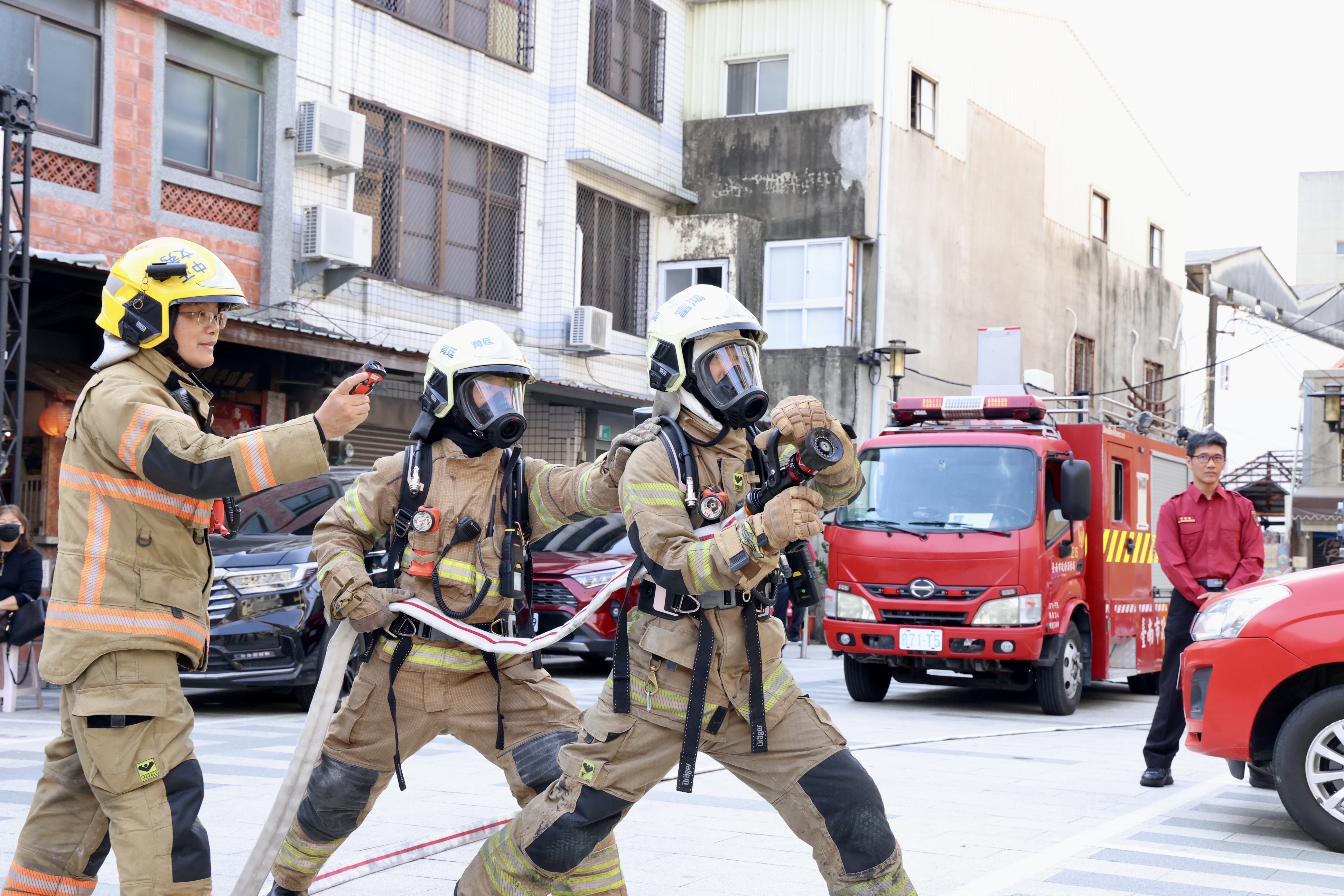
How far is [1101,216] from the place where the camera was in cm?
3281

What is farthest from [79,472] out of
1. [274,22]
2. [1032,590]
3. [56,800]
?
[274,22]

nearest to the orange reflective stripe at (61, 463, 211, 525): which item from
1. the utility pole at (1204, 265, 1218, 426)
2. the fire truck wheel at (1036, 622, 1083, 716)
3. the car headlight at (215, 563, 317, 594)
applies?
the car headlight at (215, 563, 317, 594)

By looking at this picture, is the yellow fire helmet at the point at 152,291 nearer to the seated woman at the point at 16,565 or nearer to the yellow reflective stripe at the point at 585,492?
the yellow reflective stripe at the point at 585,492

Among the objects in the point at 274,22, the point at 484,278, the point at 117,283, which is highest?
the point at 274,22

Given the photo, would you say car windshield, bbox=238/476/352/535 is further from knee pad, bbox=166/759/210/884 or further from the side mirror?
knee pad, bbox=166/759/210/884

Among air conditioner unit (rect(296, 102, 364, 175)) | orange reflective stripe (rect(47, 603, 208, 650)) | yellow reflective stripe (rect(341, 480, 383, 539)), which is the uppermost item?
air conditioner unit (rect(296, 102, 364, 175))

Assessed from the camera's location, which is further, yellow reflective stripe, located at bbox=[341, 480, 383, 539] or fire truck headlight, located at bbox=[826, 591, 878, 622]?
fire truck headlight, located at bbox=[826, 591, 878, 622]

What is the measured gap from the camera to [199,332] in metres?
4.11

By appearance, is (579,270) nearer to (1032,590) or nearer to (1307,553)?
(1032,590)

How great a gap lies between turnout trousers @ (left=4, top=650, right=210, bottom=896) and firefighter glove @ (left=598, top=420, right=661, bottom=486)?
1.39m

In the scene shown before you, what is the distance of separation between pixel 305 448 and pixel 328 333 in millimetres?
12515

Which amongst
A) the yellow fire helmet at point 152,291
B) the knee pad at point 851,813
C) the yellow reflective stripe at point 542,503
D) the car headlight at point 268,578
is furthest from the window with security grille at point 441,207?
the knee pad at point 851,813

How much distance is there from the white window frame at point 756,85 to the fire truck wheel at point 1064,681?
1379 centimetres

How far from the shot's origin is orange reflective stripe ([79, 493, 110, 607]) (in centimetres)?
384
